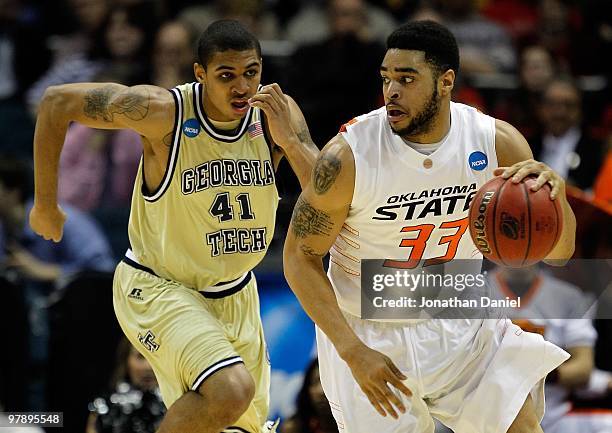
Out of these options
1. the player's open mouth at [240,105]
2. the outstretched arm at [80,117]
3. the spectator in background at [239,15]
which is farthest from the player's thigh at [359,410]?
the spectator in background at [239,15]

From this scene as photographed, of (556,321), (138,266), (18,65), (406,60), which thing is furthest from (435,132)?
(18,65)

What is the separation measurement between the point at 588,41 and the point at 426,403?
22.2ft

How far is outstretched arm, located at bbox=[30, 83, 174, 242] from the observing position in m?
6.21

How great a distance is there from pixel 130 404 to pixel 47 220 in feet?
5.63

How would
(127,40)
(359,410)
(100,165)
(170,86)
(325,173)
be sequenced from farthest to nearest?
(127,40)
(170,86)
(100,165)
(359,410)
(325,173)

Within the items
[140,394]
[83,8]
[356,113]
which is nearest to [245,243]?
[140,394]

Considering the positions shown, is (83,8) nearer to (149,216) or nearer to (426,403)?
(149,216)

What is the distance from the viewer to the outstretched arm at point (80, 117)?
6.21 meters

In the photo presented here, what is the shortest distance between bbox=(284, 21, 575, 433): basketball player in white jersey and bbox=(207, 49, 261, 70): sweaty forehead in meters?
0.89

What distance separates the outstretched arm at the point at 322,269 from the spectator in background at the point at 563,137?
4.60 meters

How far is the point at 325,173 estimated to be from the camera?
17.7ft

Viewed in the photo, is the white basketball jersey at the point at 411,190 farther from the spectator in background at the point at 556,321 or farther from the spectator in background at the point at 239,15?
the spectator in background at the point at 239,15

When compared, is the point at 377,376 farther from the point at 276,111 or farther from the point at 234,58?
the point at 234,58

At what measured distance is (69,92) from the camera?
20.8 ft
